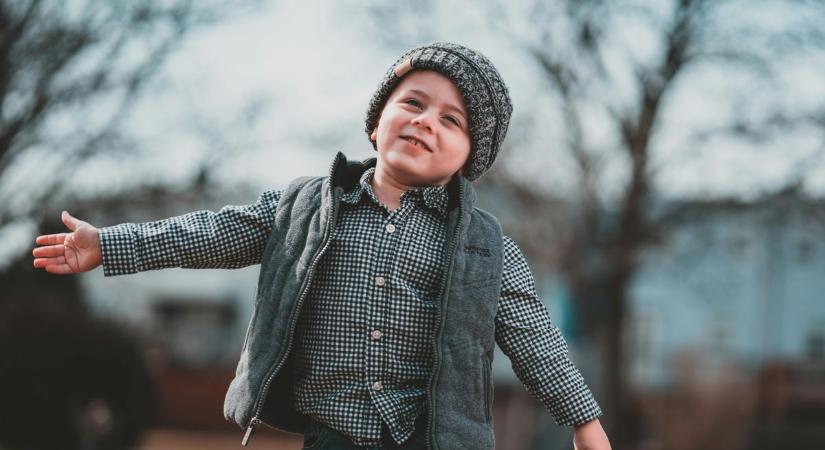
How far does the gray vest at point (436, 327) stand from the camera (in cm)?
248

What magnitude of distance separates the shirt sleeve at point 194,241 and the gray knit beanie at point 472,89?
1.69 feet

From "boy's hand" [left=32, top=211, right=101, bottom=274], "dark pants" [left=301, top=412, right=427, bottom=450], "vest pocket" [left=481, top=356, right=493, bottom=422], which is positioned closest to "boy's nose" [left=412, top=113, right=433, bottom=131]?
"vest pocket" [left=481, top=356, right=493, bottom=422]

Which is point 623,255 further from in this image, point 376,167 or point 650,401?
point 376,167

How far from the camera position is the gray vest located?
8.14ft

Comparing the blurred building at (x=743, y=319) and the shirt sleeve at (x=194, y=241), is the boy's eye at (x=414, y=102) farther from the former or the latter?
the blurred building at (x=743, y=319)

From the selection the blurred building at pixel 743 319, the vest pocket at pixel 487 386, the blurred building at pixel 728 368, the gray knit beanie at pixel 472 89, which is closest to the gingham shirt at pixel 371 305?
the vest pocket at pixel 487 386

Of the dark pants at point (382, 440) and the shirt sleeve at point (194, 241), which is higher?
the shirt sleeve at point (194, 241)

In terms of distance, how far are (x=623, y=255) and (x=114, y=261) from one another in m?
10.2

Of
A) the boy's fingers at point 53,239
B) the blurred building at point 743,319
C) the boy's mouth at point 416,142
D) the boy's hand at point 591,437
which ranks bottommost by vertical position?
the boy's hand at point 591,437

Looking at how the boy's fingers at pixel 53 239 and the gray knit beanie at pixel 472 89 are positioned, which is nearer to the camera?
the boy's fingers at pixel 53 239

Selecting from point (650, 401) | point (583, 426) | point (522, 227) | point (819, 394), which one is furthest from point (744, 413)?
point (583, 426)

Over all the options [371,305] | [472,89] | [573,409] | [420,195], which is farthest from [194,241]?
[573,409]

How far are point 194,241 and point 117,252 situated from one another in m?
0.21

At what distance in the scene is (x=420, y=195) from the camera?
273cm
